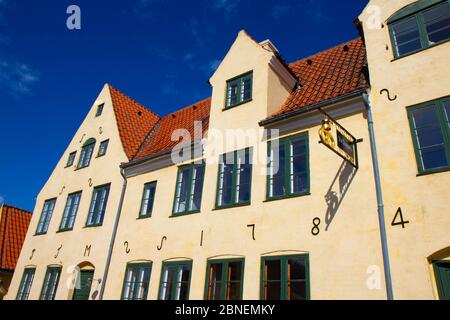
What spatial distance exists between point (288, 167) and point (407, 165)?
2943 mm

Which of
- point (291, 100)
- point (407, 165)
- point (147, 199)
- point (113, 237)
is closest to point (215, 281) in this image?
point (147, 199)

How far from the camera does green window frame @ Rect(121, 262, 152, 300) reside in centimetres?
1166

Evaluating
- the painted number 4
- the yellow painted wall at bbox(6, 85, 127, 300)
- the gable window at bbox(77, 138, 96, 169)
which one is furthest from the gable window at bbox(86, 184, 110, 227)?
the painted number 4

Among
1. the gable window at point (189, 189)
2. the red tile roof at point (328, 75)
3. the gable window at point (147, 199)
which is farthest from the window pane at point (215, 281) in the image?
the red tile roof at point (328, 75)

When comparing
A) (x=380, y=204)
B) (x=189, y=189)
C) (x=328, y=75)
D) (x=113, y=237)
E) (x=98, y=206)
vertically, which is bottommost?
(x=380, y=204)

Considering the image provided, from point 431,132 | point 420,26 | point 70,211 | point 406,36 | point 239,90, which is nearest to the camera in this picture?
point 431,132

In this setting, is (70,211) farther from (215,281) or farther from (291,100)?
(291,100)

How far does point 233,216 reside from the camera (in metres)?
10.3

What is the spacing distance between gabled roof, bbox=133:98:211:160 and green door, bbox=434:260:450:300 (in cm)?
859

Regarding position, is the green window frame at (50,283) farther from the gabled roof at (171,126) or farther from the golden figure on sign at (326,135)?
the golden figure on sign at (326,135)

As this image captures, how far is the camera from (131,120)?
1819 centimetres

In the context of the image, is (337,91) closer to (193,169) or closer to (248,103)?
(248,103)

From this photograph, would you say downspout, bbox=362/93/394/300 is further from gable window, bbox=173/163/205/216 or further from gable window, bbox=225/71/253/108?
gable window, bbox=173/163/205/216
